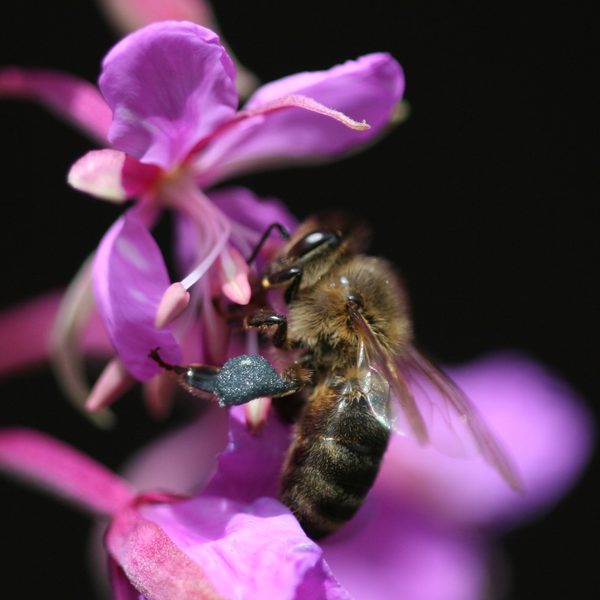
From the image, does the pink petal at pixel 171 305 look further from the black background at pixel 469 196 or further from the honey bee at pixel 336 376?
the black background at pixel 469 196

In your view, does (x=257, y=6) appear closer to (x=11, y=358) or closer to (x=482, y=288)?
(x=482, y=288)

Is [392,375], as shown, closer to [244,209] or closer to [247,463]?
[247,463]

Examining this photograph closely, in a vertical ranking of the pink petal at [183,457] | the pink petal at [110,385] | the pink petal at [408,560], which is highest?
the pink petal at [110,385]

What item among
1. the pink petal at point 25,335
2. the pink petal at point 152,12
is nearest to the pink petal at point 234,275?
the pink petal at point 152,12

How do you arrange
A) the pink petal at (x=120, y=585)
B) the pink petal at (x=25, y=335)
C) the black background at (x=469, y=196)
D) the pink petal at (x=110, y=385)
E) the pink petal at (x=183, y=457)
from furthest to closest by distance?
the black background at (x=469, y=196)
the pink petal at (x=183, y=457)
the pink petal at (x=25, y=335)
the pink petal at (x=110, y=385)
the pink petal at (x=120, y=585)

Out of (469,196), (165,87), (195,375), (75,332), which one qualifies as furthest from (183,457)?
(469,196)

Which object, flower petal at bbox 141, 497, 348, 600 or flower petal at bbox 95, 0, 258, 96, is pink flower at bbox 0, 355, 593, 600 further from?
flower petal at bbox 95, 0, 258, 96
